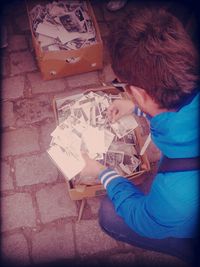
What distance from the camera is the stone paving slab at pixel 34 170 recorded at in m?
3.34

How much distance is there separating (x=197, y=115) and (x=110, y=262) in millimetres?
1796

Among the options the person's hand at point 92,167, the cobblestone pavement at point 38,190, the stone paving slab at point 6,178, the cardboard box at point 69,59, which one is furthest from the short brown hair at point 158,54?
the stone paving slab at point 6,178

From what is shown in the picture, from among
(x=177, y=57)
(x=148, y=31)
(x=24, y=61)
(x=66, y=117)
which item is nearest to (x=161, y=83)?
(x=177, y=57)

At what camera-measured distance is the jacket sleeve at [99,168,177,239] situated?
2.09 metres

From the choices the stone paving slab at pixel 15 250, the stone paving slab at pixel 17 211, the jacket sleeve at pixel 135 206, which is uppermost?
the jacket sleeve at pixel 135 206

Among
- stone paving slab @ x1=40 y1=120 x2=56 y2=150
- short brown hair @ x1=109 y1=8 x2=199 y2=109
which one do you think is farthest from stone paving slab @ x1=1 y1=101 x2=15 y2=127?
short brown hair @ x1=109 y1=8 x2=199 y2=109

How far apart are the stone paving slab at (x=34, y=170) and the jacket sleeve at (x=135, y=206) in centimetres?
98

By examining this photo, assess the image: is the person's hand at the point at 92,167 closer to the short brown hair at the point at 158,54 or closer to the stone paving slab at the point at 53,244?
the stone paving slab at the point at 53,244

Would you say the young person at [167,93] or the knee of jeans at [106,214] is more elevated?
the young person at [167,93]

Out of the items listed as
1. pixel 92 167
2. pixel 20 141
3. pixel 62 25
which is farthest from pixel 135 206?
pixel 62 25

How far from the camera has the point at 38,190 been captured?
3305mm

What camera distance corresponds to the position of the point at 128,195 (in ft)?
7.61

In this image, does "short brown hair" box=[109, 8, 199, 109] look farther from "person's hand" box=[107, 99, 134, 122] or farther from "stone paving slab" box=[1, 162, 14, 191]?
"stone paving slab" box=[1, 162, 14, 191]

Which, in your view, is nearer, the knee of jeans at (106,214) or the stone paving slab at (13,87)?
the knee of jeans at (106,214)
